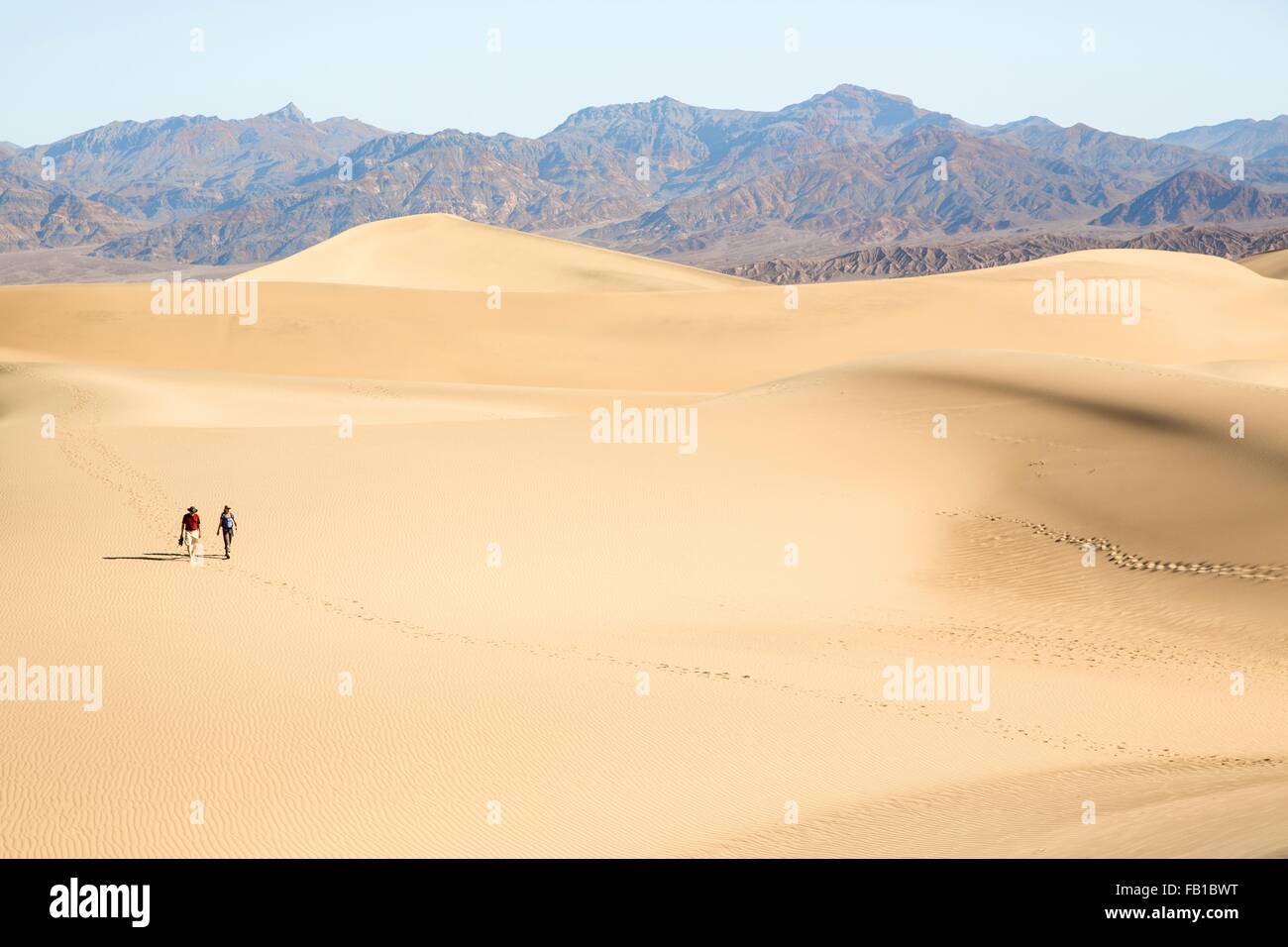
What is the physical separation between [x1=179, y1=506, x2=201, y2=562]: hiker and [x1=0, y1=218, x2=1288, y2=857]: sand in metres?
0.24

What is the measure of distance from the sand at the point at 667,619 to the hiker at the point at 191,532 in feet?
0.79

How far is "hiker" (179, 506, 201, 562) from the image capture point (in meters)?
16.3

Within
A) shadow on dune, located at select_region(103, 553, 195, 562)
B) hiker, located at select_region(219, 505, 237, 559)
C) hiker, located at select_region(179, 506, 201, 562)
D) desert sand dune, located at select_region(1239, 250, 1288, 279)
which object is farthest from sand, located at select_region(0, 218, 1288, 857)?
desert sand dune, located at select_region(1239, 250, 1288, 279)

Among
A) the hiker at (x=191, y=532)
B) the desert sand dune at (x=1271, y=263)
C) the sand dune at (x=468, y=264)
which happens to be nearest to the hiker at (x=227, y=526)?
the hiker at (x=191, y=532)

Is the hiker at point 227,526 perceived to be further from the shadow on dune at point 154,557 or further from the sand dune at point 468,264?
the sand dune at point 468,264

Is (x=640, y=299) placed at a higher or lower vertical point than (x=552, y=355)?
higher

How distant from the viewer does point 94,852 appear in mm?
8594

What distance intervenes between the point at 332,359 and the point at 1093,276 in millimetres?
39215

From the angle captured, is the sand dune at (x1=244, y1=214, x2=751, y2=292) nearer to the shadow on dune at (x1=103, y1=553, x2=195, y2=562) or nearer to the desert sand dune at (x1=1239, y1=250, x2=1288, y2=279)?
the shadow on dune at (x1=103, y1=553, x2=195, y2=562)

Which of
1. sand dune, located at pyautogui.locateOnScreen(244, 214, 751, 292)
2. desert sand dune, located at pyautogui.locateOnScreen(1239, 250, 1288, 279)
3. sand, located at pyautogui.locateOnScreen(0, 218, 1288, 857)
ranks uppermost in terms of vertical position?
desert sand dune, located at pyautogui.locateOnScreen(1239, 250, 1288, 279)

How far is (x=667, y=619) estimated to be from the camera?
1531 centimetres

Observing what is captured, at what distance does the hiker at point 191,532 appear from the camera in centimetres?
1631
